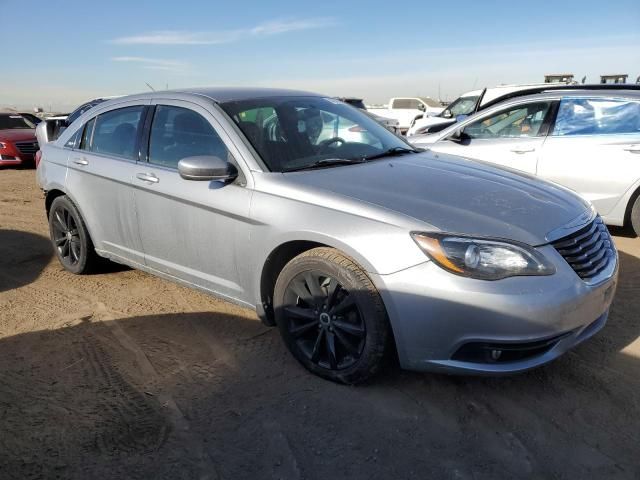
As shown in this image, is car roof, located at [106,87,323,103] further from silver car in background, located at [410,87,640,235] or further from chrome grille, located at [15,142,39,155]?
chrome grille, located at [15,142,39,155]

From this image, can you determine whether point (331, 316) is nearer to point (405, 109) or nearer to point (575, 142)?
point (575, 142)

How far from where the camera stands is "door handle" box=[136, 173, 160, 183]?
12.9ft

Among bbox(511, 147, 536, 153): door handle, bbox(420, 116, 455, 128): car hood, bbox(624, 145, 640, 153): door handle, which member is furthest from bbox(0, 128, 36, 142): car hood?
bbox(624, 145, 640, 153): door handle

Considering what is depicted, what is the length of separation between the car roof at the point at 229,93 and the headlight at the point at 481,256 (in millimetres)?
1921

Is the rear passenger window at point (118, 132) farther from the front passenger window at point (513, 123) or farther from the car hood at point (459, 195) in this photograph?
the front passenger window at point (513, 123)

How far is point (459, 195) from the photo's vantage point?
10.3 ft

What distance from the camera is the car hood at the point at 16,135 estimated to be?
1390cm

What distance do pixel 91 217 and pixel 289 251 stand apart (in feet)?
7.23

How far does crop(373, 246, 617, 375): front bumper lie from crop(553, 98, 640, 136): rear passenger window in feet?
12.3

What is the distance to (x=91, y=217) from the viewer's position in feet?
15.3

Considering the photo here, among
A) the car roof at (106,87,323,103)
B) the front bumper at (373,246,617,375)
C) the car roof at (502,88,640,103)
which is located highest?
the car roof at (106,87,323,103)

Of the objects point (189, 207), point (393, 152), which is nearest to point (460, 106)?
point (393, 152)

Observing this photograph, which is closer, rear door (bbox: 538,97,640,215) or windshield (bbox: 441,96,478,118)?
rear door (bbox: 538,97,640,215)

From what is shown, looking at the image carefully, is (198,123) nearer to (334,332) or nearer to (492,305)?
(334,332)
